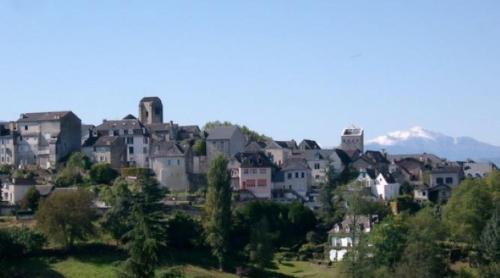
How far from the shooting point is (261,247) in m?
61.8

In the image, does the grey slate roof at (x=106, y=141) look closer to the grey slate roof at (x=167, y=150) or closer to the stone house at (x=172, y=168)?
the grey slate roof at (x=167, y=150)

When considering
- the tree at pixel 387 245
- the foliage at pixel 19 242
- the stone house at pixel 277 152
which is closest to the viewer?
the foliage at pixel 19 242

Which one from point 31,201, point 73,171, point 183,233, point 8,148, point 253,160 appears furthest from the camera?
point 8,148

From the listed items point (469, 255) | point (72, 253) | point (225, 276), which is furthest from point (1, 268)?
point (469, 255)

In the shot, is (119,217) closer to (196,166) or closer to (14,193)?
(14,193)

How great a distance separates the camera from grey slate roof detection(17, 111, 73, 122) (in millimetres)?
82750

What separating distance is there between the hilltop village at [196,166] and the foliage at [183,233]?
492 centimetres

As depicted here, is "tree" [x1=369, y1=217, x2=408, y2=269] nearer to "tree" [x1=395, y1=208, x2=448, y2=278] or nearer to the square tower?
"tree" [x1=395, y1=208, x2=448, y2=278]

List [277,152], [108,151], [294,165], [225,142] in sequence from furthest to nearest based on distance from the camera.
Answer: [277,152]
[225,142]
[108,151]
[294,165]

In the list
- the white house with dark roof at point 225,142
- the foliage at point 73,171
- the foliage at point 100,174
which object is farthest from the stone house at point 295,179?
the foliage at point 73,171

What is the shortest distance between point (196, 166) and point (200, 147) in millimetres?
2891

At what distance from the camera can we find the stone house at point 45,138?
81.6 m

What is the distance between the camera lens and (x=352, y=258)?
2288 inches

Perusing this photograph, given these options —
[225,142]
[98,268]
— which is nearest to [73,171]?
[225,142]
